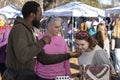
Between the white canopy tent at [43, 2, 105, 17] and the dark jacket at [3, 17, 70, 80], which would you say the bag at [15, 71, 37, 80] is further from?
the white canopy tent at [43, 2, 105, 17]

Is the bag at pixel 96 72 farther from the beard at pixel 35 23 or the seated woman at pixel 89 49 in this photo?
the beard at pixel 35 23

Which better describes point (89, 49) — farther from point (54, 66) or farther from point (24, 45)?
point (24, 45)

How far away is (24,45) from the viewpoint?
3266 millimetres

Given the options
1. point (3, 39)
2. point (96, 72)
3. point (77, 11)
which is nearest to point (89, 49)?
point (96, 72)

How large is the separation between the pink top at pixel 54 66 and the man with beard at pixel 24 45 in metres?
0.41

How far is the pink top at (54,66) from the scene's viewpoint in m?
4.02

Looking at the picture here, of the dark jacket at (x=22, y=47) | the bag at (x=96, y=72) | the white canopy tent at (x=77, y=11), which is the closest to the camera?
the dark jacket at (x=22, y=47)

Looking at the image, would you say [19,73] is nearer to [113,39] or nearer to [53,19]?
[53,19]

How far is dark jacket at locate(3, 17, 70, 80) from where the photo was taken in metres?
3.25

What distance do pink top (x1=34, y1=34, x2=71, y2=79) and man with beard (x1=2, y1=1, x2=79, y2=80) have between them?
0.41 meters

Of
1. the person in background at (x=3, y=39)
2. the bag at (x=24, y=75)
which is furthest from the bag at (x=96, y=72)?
the person in background at (x=3, y=39)

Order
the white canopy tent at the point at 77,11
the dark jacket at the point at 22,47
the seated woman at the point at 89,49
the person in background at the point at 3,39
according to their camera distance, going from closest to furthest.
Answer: the dark jacket at the point at 22,47 < the seated woman at the point at 89,49 < the person in background at the point at 3,39 < the white canopy tent at the point at 77,11

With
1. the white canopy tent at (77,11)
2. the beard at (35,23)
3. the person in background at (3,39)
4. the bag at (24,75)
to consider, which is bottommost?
the white canopy tent at (77,11)

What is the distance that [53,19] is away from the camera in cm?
396
